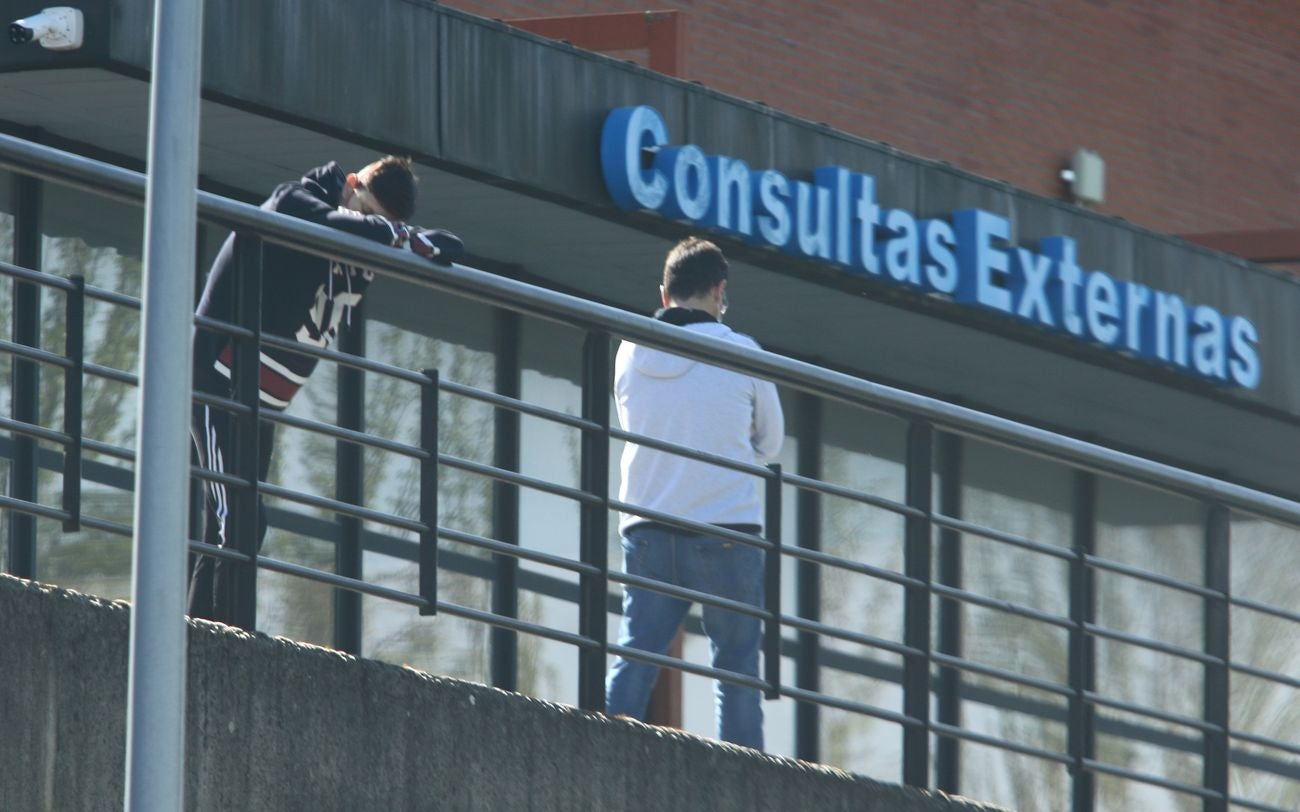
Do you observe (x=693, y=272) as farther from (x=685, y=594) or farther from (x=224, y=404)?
(x=224, y=404)

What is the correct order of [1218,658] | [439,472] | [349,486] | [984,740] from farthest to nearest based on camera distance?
[349,486] → [439,472] → [1218,658] → [984,740]

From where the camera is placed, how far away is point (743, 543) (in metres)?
6.30

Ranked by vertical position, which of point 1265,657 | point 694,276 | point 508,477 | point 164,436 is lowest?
point 164,436

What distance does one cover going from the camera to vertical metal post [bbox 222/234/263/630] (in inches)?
213

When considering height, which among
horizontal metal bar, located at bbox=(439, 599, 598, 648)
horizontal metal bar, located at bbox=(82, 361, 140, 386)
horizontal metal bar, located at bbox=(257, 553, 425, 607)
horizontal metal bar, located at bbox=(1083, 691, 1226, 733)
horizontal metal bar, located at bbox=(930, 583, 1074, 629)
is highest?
horizontal metal bar, located at bbox=(82, 361, 140, 386)

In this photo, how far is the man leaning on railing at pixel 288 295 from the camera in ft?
18.8

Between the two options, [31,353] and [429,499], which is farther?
[429,499]

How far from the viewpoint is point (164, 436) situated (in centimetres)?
383

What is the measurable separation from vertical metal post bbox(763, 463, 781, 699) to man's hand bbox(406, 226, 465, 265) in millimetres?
966

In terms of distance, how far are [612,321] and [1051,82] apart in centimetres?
1010

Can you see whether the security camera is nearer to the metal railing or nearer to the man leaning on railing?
the metal railing

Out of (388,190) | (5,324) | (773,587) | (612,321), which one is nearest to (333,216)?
(388,190)

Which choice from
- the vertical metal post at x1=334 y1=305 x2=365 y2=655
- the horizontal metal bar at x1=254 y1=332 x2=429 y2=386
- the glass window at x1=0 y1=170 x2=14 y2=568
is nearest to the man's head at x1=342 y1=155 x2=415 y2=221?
the horizontal metal bar at x1=254 y1=332 x2=429 y2=386

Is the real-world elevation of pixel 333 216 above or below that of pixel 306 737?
above
